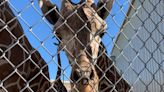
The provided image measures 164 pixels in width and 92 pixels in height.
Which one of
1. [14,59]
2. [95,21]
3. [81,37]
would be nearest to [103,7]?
[95,21]

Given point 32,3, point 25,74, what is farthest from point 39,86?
point 32,3

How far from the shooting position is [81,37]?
405cm

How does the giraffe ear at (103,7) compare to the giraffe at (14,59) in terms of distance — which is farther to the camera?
the giraffe ear at (103,7)

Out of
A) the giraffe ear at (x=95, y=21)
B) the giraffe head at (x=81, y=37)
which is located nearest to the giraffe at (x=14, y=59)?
the giraffe head at (x=81, y=37)

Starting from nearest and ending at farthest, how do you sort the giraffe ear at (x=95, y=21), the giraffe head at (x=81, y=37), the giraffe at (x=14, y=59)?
the giraffe at (x=14, y=59), the giraffe head at (x=81, y=37), the giraffe ear at (x=95, y=21)

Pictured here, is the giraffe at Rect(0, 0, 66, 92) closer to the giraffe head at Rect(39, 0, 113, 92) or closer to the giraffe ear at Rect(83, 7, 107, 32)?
the giraffe head at Rect(39, 0, 113, 92)

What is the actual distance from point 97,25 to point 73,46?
0.34 metres

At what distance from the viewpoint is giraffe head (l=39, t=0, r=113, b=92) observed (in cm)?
378

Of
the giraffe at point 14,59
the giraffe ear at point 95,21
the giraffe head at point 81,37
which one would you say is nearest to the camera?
→ the giraffe at point 14,59

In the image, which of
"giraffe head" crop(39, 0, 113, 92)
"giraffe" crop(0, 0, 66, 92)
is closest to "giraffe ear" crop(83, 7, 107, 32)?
"giraffe head" crop(39, 0, 113, 92)

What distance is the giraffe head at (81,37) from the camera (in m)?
3.78

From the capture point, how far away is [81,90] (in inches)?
152

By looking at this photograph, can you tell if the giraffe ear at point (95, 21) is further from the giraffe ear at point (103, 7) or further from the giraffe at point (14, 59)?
the giraffe at point (14, 59)

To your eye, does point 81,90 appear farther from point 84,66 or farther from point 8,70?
point 8,70
